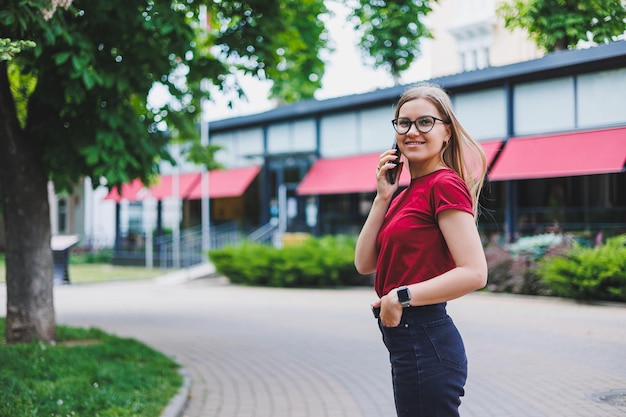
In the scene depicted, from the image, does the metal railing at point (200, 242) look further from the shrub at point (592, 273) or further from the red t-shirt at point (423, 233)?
the red t-shirt at point (423, 233)

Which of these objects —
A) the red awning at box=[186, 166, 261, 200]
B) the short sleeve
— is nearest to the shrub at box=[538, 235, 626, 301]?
the short sleeve

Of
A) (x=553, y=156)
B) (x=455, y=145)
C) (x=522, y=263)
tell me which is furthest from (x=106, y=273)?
(x=455, y=145)

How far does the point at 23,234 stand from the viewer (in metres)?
8.60

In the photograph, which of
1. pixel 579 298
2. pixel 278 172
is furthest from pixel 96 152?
pixel 278 172

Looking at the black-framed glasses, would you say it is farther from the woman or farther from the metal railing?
the metal railing

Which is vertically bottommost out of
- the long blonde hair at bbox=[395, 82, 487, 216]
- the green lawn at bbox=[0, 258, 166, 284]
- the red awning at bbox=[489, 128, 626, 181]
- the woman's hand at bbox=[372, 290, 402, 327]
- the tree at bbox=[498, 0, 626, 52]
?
the green lawn at bbox=[0, 258, 166, 284]

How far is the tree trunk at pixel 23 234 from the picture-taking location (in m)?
8.56

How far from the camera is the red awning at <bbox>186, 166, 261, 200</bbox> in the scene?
2977cm

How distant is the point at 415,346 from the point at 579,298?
13.0 metres

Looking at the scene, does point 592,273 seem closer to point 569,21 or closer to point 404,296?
point 569,21

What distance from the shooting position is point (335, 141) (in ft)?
88.8

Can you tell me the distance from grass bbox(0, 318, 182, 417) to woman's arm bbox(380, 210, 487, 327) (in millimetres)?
3777

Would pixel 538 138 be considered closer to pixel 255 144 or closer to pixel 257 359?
pixel 257 359

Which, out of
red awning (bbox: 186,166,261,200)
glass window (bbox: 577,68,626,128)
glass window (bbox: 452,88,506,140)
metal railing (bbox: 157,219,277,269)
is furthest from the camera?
red awning (bbox: 186,166,261,200)
